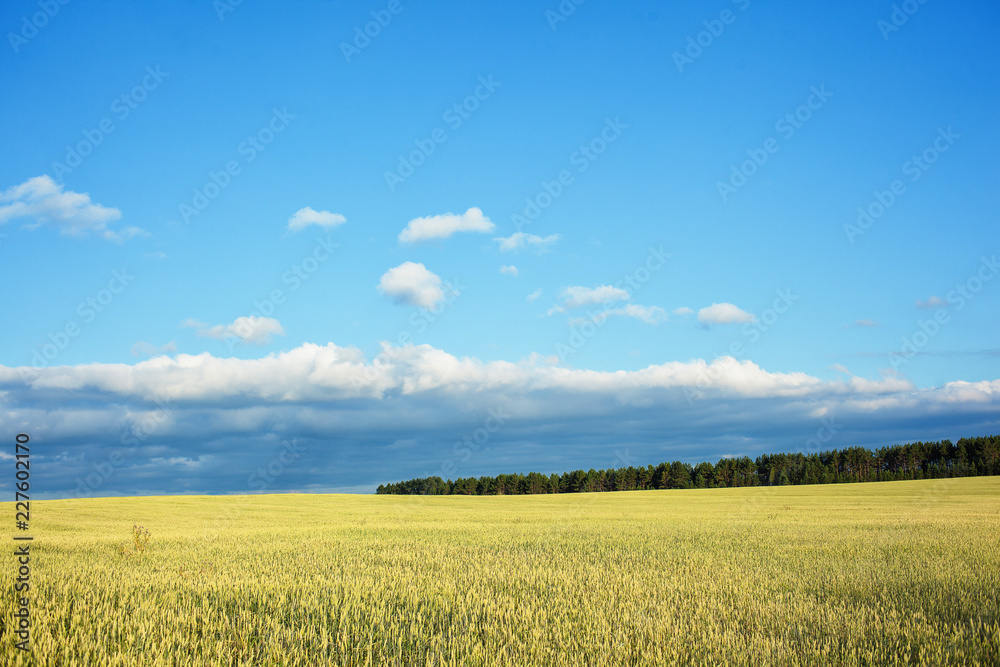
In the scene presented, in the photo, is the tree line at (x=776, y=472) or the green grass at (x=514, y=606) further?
the tree line at (x=776, y=472)

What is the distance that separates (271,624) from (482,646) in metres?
2.85

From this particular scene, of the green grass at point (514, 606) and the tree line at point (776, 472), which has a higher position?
the green grass at point (514, 606)

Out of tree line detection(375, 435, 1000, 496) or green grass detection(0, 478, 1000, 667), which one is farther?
tree line detection(375, 435, 1000, 496)

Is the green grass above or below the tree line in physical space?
above

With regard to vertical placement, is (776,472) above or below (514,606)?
below

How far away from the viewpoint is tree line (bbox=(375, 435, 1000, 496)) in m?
102

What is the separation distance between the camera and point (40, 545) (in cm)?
1761

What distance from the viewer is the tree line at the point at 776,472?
102438 mm

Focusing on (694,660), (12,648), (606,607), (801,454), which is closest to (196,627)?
(12,648)

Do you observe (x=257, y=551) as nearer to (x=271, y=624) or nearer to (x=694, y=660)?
(x=271, y=624)

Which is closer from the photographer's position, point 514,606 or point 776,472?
point 514,606

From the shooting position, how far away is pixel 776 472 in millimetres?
114000

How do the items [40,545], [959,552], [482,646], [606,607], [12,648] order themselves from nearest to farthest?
[12,648], [482,646], [606,607], [959,552], [40,545]

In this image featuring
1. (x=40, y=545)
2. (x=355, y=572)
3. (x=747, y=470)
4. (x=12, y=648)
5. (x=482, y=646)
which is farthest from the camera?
(x=747, y=470)
